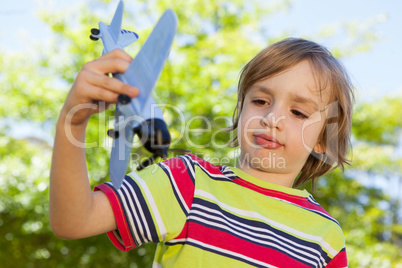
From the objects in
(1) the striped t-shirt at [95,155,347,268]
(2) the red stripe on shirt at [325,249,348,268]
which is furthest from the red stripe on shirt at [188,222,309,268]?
(2) the red stripe on shirt at [325,249,348,268]

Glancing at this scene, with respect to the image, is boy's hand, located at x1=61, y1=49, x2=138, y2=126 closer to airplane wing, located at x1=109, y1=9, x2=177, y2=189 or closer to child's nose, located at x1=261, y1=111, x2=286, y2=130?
airplane wing, located at x1=109, y1=9, x2=177, y2=189

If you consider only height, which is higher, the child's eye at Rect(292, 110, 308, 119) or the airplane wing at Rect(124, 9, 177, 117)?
the airplane wing at Rect(124, 9, 177, 117)

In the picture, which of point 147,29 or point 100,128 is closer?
point 100,128

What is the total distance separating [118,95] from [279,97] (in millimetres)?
626

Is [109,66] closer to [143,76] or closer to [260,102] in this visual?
[143,76]

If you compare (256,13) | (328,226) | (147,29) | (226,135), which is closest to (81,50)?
(147,29)

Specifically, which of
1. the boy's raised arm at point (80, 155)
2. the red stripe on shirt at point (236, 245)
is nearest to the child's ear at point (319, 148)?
the red stripe on shirt at point (236, 245)

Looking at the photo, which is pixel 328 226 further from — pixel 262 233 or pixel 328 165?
pixel 328 165

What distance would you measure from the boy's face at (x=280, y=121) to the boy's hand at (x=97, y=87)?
55 cm

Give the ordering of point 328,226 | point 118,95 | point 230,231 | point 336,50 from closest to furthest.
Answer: point 118,95, point 230,231, point 328,226, point 336,50

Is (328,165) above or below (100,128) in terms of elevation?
above

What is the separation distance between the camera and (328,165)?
1.53m

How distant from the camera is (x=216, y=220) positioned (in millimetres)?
932

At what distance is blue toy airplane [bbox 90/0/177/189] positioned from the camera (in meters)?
0.57
